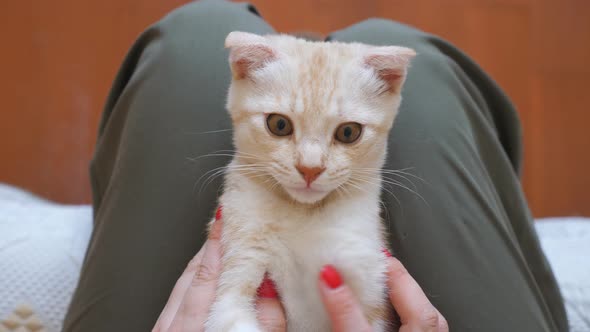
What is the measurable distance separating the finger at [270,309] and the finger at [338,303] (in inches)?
3.3

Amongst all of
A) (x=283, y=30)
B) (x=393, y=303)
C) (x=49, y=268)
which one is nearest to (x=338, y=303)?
(x=393, y=303)

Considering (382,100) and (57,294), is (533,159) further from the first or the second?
(57,294)

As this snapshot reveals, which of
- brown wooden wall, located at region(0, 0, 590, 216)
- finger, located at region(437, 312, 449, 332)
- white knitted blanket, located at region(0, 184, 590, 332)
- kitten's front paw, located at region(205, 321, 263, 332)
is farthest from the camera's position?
brown wooden wall, located at region(0, 0, 590, 216)

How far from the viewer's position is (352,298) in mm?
759

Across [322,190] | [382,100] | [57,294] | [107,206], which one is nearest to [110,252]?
[107,206]

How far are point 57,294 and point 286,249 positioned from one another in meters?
0.68

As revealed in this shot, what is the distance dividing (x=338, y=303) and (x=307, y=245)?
0.32 feet

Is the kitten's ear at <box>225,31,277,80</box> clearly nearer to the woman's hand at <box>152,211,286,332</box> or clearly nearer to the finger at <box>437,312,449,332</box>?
the woman's hand at <box>152,211,286,332</box>

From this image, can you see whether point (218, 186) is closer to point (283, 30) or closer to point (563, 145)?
point (283, 30)

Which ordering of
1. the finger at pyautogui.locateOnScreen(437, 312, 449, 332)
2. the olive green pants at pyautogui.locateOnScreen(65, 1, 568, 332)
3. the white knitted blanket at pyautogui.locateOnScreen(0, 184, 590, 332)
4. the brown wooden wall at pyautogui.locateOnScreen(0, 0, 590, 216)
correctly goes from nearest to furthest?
1. the finger at pyautogui.locateOnScreen(437, 312, 449, 332)
2. the olive green pants at pyautogui.locateOnScreen(65, 1, 568, 332)
3. the white knitted blanket at pyautogui.locateOnScreen(0, 184, 590, 332)
4. the brown wooden wall at pyautogui.locateOnScreen(0, 0, 590, 216)

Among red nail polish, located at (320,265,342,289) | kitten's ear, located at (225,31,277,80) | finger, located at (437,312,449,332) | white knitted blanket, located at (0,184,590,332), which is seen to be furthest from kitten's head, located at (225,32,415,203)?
white knitted blanket, located at (0,184,590,332)

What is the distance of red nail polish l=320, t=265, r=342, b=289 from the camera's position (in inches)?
29.4

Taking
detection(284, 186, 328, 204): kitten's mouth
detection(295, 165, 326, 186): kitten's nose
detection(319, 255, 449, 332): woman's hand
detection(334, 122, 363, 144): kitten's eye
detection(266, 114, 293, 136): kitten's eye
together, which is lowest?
detection(319, 255, 449, 332): woman's hand

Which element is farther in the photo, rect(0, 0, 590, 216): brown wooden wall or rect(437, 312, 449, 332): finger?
rect(0, 0, 590, 216): brown wooden wall
